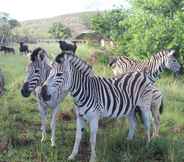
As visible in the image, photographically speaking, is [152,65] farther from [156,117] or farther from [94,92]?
[94,92]

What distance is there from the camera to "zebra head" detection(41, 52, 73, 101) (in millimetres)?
6863

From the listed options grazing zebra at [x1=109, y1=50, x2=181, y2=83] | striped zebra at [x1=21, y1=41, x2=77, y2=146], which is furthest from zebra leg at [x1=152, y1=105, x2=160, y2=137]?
grazing zebra at [x1=109, y1=50, x2=181, y2=83]

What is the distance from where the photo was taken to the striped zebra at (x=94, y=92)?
6934 millimetres

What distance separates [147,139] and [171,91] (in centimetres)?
717

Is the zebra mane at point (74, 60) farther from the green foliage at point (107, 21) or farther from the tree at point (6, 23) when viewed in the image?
the tree at point (6, 23)

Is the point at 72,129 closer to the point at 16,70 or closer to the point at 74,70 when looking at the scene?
the point at 74,70

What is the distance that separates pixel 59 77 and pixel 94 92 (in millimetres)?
830

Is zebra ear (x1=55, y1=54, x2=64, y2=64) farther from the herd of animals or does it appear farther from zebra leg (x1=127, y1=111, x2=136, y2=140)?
zebra leg (x1=127, y1=111, x2=136, y2=140)

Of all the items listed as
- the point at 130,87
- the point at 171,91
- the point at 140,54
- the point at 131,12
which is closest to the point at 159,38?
the point at 140,54

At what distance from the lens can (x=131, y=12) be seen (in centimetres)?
2478

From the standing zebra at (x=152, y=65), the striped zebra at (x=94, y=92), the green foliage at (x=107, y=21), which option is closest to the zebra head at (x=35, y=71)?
the striped zebra at (x=94, y=92)

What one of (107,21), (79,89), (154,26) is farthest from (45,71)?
(107,21)

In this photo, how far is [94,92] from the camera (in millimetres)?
7391

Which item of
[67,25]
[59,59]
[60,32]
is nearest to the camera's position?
[59,59]
